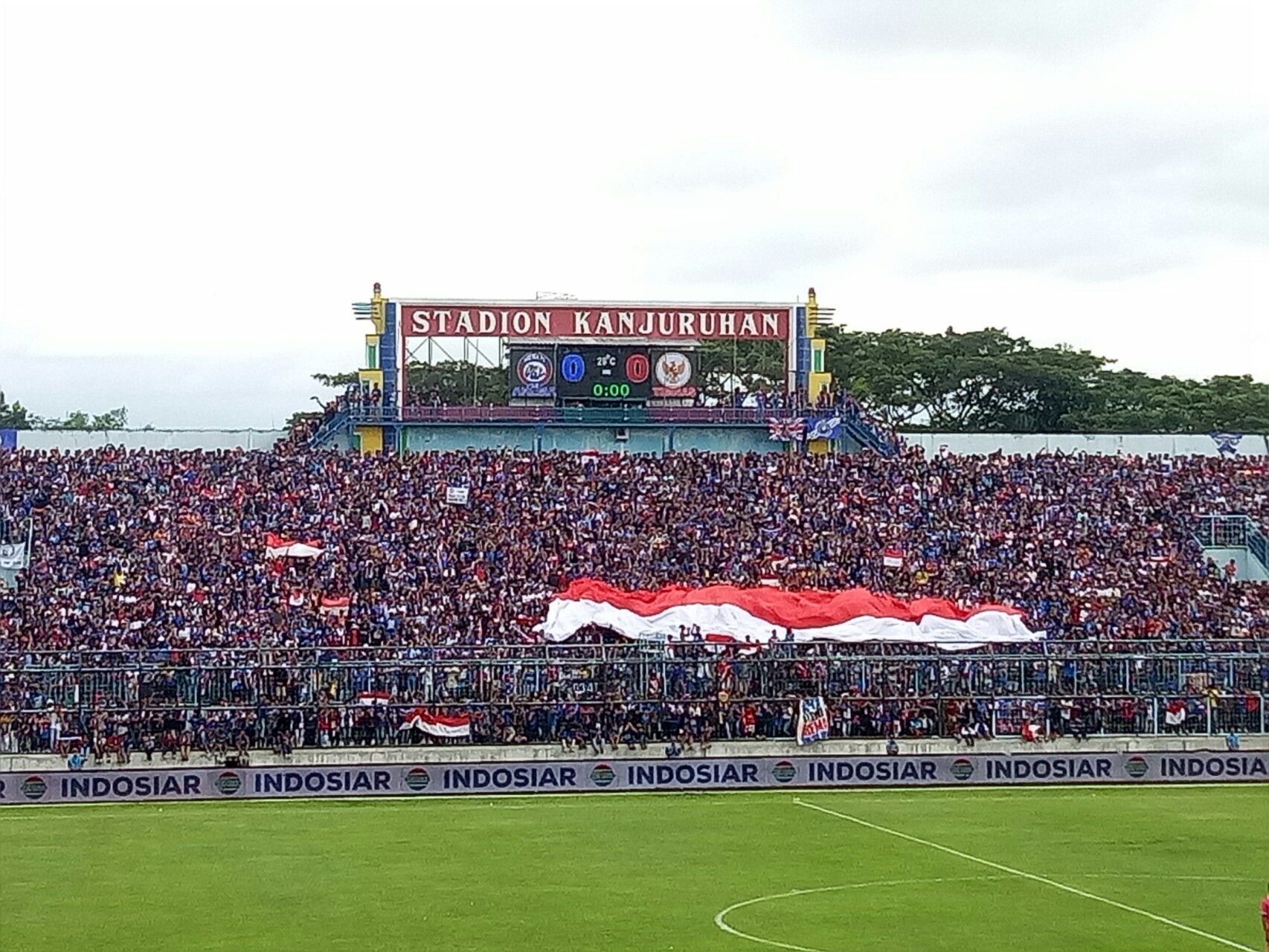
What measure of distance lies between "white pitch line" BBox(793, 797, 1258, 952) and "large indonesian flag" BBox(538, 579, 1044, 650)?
10136 mm

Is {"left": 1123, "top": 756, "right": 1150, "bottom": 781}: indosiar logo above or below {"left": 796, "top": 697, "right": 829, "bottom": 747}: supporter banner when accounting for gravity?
below

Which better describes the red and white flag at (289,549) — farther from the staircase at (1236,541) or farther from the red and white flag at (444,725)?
the staircase at (1236,541)

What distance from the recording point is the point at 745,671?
150 feet

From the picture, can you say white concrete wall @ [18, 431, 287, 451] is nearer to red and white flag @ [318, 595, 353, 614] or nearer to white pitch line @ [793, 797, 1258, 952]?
red and white flag @ [318, 595, 353, 614]

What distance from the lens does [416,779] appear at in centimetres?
4109

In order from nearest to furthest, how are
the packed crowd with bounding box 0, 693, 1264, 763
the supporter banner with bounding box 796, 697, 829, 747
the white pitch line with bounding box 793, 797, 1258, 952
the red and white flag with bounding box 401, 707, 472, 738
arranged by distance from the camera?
the white pitch line with bounding box 793, 797, 1258, 952, the packed crowd with bounding box 0, 693, 1264, 763, the red and white flag with bounding box 401, 707, 472, 738, the supporter banner with bounding box 796, 697, 829, 747

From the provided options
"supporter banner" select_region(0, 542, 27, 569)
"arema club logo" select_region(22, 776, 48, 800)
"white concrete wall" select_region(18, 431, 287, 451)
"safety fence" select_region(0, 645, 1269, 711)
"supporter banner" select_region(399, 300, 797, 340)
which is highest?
"supporter banner" select_region(399, 300, 797, 340)

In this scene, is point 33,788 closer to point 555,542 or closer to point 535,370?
point 555,542

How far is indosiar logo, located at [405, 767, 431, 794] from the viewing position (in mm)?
41000

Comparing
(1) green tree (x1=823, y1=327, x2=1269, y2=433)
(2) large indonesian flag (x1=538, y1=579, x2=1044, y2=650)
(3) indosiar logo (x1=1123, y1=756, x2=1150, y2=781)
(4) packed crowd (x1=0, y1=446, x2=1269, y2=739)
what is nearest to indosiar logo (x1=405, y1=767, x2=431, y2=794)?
(4) packed crowd (x1=0, y1=446, x2=1269, y2=739)

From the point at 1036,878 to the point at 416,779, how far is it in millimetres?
17600

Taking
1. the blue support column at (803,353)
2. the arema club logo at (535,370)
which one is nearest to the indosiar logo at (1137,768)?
the blue support column at (803,353)

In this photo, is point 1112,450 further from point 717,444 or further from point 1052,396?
point 1052,396

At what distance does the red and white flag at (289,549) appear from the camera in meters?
54.0
